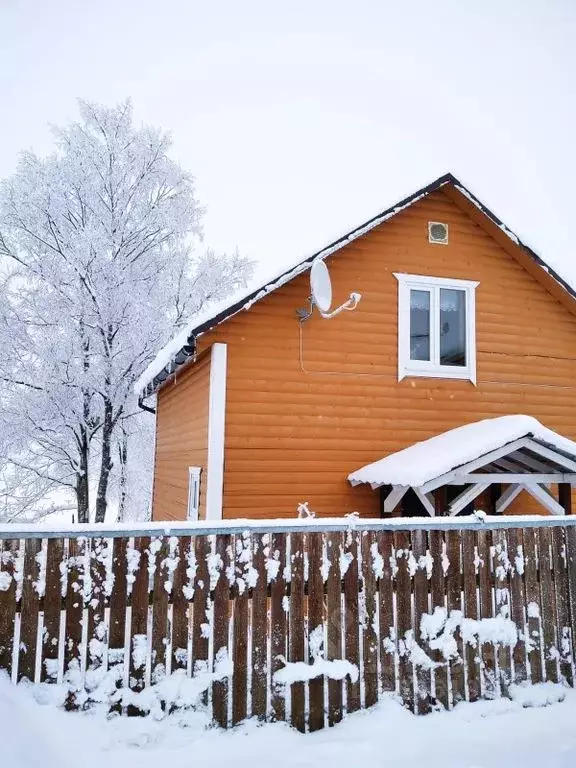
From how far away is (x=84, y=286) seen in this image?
45.8 ft

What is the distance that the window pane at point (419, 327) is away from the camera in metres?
9.49

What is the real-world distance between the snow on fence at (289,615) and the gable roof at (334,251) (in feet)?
13.5

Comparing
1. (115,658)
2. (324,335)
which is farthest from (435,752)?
(324,335)

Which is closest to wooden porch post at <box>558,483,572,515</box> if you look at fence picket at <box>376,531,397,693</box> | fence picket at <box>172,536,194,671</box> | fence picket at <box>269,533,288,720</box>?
fence picket at <box>376,531,397,693</box>

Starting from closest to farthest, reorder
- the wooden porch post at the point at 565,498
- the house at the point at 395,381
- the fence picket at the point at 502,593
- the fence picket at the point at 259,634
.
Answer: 1. the fence picket at the point at 259,634
2. the fence picket at the point at 502,593
3. the house at the point at 395,381
4. the wooden porch post at the point at 565,498

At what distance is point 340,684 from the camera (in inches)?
161

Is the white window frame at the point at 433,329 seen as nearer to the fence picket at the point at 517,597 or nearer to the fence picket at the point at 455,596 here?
the fence picket at the point at 517,597

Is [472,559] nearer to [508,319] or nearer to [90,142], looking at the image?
[508,319]

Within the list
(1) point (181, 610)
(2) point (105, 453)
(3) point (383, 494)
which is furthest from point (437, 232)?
(2) point (105, 453)

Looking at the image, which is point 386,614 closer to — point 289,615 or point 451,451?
point 289,615

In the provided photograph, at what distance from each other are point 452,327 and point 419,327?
0.65m

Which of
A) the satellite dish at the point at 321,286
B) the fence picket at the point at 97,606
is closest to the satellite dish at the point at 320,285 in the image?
the satellite dish at the point at 321,286

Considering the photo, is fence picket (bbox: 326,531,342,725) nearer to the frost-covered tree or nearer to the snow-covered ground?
the snow-covered ground

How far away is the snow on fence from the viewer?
3725 millimetres
